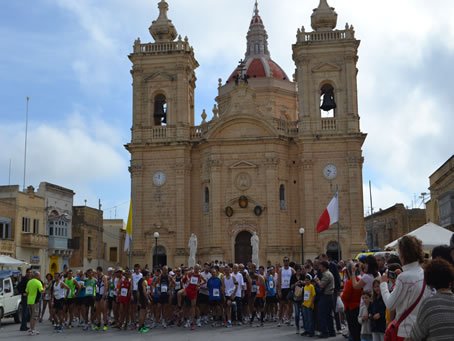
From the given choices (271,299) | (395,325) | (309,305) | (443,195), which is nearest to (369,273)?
(395,325)

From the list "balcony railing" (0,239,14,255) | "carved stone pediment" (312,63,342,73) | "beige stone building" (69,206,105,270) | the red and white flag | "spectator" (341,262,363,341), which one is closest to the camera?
"spectator" (341,262,363,341)

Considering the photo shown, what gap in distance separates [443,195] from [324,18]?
1597 centimetres

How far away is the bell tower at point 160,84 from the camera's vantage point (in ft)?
139

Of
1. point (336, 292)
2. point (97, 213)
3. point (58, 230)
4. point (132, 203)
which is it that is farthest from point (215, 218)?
point (336, 292)

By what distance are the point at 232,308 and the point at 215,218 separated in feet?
69.1

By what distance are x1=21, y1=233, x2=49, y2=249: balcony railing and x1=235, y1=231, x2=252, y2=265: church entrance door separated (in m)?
15.1

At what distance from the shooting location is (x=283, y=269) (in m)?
18.0

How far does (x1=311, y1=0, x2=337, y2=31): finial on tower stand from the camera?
41.9 metres

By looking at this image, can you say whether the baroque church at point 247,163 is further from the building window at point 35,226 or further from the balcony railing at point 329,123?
the building window at point 35,226

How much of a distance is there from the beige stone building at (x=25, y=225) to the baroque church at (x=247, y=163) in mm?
8254

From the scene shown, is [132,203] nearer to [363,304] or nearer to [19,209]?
[19,209]

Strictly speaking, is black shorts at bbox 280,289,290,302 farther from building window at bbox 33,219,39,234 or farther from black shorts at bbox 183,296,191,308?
building window at bbox 33,219,39,234

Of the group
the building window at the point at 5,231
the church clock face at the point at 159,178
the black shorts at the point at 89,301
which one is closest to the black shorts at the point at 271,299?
the black shorts at the point at 89,301

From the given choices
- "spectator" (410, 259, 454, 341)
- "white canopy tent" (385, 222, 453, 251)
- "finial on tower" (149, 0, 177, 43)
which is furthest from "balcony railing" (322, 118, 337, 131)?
"spectator" (410, 259, 454, 341)
